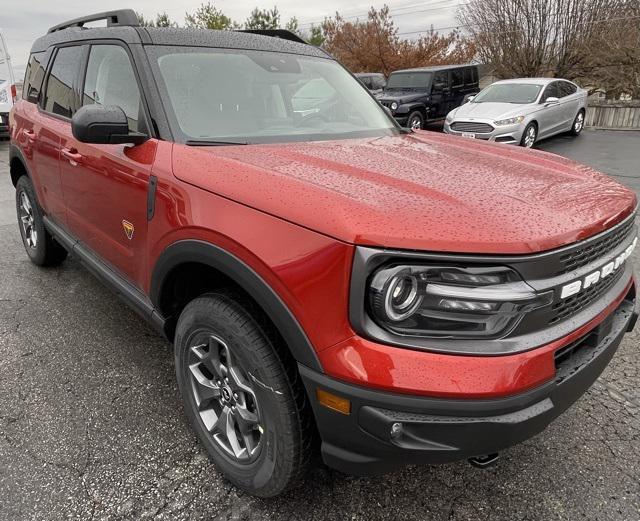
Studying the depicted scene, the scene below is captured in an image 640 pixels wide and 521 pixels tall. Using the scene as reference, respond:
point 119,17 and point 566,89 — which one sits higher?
point 119,17

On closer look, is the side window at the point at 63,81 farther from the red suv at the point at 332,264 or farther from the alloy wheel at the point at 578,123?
the alloy wheel at the point at 578,123

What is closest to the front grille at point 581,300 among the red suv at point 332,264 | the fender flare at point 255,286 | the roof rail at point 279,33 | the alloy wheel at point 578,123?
the red suv at point 332,264

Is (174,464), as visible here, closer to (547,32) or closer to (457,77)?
(457,77)

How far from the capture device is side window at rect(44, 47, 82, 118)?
310 cm

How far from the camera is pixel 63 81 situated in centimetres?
326

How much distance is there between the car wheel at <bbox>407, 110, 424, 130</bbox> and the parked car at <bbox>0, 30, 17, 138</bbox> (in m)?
9.51

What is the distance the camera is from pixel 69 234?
323cm

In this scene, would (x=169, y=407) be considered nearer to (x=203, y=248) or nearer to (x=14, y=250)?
(x=203, y=248)

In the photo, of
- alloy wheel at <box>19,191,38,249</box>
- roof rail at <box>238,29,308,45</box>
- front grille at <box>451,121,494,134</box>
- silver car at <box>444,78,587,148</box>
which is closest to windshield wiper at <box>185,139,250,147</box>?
roof rail at <box>238,29,308,45</box>

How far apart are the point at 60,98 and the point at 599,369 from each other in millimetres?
3464

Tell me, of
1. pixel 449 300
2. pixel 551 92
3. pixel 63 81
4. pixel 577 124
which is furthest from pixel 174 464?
pixel 577 124

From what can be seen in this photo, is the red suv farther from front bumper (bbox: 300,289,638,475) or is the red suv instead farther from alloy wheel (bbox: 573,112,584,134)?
alloy wheel (bbox: 573,112,584,134)

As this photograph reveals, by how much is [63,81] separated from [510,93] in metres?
10.9

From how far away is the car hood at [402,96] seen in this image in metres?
13.4
